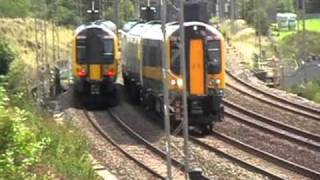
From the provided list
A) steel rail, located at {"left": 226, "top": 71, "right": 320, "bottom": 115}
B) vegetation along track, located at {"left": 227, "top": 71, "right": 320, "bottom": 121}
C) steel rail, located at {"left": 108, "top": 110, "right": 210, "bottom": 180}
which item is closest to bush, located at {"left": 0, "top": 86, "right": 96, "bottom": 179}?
steel rail, located at {"left": 108, "top": 110, "right": 210, "bottom": 180}

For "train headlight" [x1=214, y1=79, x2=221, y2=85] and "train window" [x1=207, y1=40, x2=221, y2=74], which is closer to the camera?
"train window" [x1=207, y1=40, x2=221, y2=74]

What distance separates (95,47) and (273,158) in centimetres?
1224

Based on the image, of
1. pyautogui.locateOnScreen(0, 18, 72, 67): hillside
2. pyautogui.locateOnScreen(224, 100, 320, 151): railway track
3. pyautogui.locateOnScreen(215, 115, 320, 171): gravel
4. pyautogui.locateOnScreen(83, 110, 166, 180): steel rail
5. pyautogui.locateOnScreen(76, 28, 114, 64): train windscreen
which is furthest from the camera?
pyautogui.locateOnScreen(0, 18, 72, 67): hillside

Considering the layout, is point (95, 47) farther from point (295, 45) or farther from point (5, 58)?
point (295, 45)

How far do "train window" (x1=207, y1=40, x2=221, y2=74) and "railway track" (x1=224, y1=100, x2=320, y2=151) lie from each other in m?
2.20

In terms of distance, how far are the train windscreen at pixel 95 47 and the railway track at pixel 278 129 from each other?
476cm

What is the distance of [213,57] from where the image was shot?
22.4 meters

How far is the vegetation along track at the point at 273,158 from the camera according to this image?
16.7m

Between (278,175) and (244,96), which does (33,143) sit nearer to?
(278,175)

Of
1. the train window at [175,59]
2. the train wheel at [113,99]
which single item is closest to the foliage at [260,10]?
the train wheel at [113,99]

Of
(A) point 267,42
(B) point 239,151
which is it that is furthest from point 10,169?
(A) point 267,42

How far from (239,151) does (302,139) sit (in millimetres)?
2053

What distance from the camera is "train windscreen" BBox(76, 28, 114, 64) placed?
29.3 meters

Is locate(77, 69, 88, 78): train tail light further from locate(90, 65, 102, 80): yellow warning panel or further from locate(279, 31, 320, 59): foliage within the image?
locate(279, 31, 320, 59): foliage
